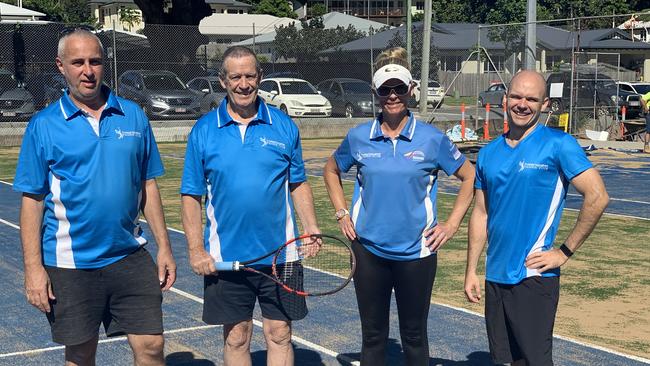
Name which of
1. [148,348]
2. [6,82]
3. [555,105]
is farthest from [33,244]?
[555,105]

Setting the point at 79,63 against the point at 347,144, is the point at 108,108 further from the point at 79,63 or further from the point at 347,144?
the point at 347,144

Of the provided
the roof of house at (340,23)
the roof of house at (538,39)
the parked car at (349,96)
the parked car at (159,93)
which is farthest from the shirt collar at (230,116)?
the roof of house at (340,23)

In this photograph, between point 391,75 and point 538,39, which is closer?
point 391,75

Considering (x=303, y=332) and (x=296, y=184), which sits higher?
(x=296, y=184)

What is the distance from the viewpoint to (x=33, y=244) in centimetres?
496

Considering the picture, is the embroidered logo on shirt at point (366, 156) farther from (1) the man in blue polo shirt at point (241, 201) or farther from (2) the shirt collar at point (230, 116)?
(2) the shirt collar at point (230, 116)

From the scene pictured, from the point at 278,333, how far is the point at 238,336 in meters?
0.21

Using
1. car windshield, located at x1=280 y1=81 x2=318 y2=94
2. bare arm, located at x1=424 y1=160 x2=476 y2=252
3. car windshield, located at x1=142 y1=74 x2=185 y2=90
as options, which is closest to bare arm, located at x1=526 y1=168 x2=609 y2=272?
bare arm, located at x1=424 y1=160 x2=476 y2=252

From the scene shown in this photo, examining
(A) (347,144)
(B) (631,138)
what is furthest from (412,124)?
(B) (631,138)

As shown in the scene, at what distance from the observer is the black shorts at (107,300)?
5.09 meters

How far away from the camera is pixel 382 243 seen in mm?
5617

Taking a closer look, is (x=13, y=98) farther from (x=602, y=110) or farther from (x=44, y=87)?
(x=602, y=110)

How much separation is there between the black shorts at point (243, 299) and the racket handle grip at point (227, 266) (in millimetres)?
70

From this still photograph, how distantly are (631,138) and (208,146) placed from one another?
24871mm
